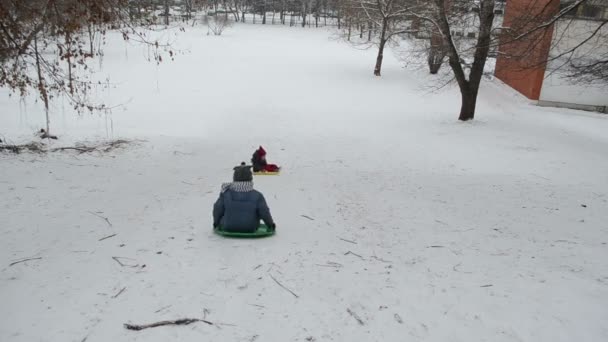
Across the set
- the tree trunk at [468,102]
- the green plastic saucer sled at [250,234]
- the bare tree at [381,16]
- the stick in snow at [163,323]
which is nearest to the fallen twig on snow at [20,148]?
the green plastic saucer sled at [250,234]

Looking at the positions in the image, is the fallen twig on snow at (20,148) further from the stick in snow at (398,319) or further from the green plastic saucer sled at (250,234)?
the stick in snow at (398,319)

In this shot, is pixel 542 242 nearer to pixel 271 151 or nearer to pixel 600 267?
pixel 600 267

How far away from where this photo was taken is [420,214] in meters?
7.33

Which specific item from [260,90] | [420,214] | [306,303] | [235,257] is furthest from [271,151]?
[260,90]

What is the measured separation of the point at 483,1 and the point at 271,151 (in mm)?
8718

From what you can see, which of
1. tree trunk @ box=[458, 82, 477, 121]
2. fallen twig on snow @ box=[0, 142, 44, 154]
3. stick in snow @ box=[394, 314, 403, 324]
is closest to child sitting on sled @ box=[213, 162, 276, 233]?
stick in snow @ box=[394, 314, 403, 324]

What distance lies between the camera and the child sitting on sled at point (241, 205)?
5582 mm

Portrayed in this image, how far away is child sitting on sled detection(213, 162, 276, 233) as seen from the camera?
5.58m

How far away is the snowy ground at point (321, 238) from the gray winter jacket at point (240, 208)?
253mm

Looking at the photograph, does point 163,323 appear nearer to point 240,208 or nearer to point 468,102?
point 240,208

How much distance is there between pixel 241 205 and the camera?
5.58 metres

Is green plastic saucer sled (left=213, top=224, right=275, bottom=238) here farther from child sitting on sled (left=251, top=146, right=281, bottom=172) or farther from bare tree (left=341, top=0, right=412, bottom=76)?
bare tree (left=341, top=0, right=412, bottom=76)

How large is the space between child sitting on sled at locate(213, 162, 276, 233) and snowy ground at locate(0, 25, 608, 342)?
0.26m

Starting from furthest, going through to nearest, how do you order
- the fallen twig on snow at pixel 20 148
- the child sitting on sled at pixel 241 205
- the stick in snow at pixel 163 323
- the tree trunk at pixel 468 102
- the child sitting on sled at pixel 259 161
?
the tree trunk at pixel 468 102 < the fallen twig on snow at pixel 20 148 < the child sitting on sled at pixel 259 161 < the child sitting on sled at pixel 241 205 < the stick in snow at pixel 163 323
